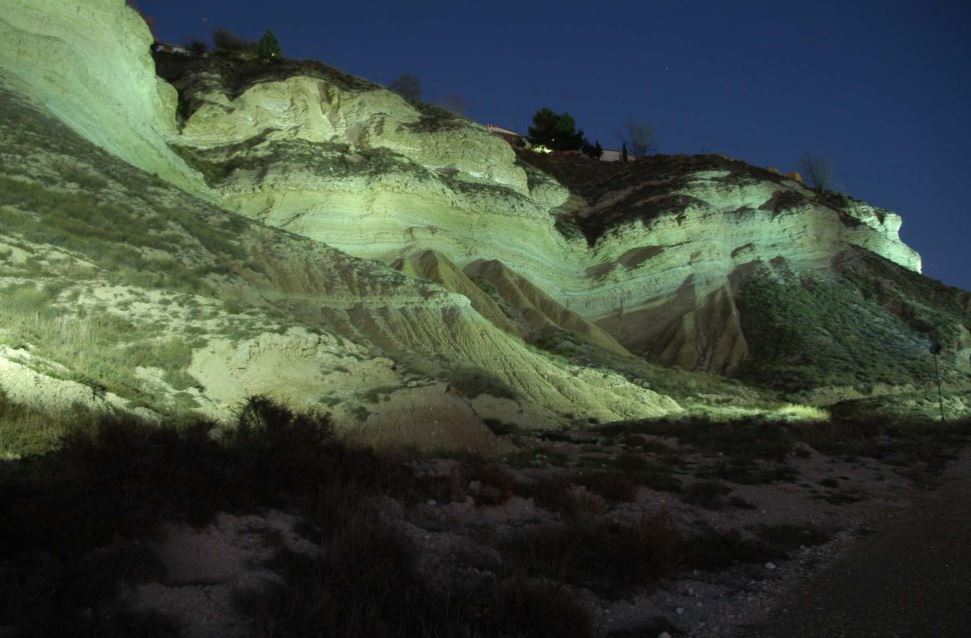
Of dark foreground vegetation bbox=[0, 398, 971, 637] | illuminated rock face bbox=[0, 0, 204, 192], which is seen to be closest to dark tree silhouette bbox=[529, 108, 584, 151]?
illuminated rock face bbox=[0, 0, 204, 192]

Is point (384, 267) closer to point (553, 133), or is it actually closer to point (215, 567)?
point (215, 567)

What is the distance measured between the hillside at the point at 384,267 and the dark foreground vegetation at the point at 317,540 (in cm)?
209

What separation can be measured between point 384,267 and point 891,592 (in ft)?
81.5

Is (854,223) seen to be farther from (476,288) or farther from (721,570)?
(721,570)

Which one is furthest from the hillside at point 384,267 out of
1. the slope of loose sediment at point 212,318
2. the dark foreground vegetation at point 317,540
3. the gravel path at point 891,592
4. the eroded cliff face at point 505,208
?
the gravel path at point 891,592

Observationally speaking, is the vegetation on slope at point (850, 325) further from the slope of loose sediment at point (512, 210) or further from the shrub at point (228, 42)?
the shrub at point (228, 42)

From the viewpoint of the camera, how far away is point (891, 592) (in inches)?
255

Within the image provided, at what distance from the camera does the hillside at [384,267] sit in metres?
15.2

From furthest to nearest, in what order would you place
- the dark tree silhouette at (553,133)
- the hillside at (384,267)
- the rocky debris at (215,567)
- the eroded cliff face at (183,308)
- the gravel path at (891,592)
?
the dark tree silhouette at (553,133) → the hillside at (384,267) → the eroded cliff face at (183,308) → the gravel path at (891,592) → the rocky debris at (215,567)

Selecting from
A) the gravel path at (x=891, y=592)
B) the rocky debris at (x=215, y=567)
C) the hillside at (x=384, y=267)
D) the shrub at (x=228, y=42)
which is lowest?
the rocky debris at (x=215, y=567)

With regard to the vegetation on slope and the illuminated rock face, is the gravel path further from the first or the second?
the vegetation on slope

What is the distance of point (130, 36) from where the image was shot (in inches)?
1409

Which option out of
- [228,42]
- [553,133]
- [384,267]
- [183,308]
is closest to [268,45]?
[228,42]

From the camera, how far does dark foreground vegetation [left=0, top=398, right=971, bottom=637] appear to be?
446cm
